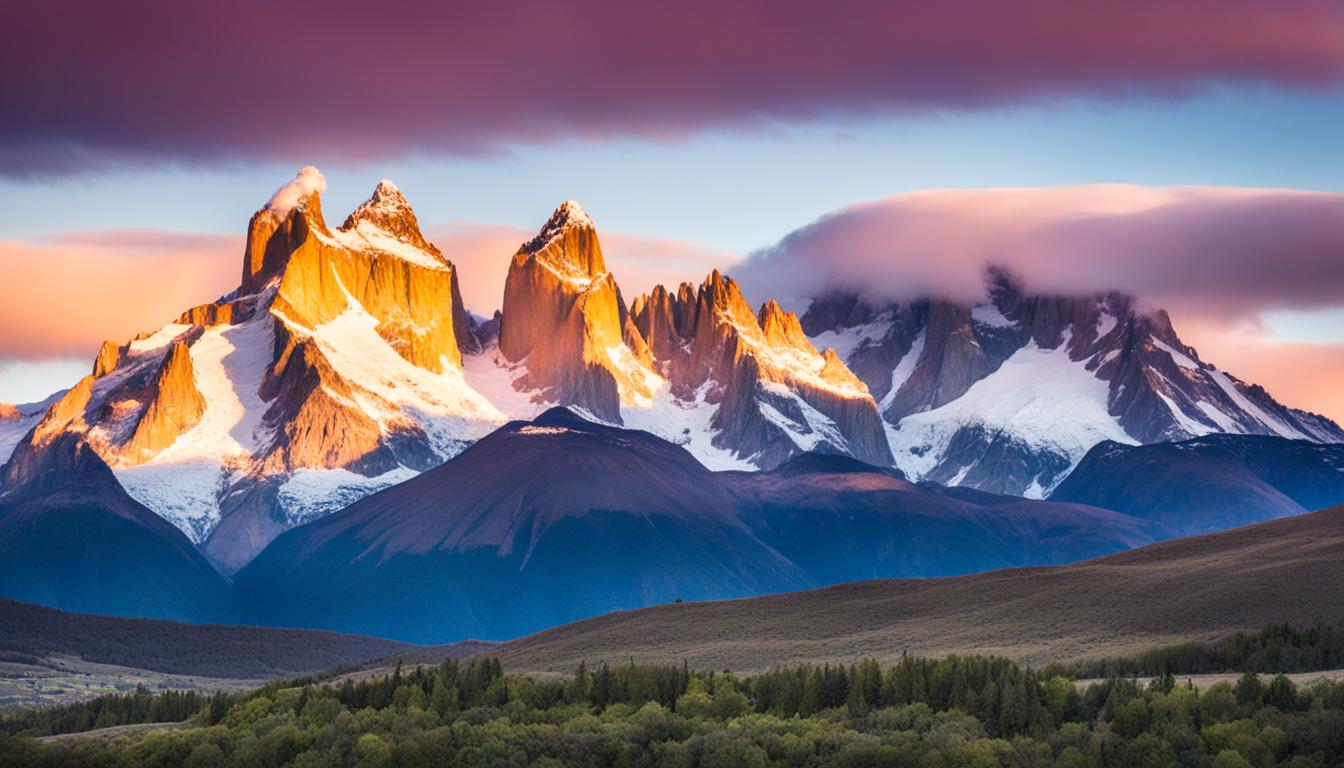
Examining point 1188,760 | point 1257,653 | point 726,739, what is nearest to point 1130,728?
point 1188,760

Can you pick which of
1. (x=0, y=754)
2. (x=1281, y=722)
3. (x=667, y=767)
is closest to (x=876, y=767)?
(x=667, y=767)

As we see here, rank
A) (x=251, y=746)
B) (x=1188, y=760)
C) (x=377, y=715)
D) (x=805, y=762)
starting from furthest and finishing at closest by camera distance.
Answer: (x=377, y=715) < (x=251, y=746) < (x=805, y=762) < (x=1188, y=760)

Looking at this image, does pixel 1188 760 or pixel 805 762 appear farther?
pixel 805 762

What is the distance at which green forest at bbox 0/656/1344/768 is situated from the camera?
15088cm

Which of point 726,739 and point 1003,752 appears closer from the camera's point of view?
point 1003,752

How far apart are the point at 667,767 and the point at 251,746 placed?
38292 millimetres

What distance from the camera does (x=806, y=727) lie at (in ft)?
552

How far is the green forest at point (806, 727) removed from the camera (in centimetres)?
15088

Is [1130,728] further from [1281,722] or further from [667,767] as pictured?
[667,767]

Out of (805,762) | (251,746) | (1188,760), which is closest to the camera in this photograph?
(1188,760)

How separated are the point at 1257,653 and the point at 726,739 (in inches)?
2459

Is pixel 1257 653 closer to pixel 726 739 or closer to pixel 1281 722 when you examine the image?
pixel 1281 722

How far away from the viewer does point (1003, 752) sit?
153375mm

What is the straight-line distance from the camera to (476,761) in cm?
16712
